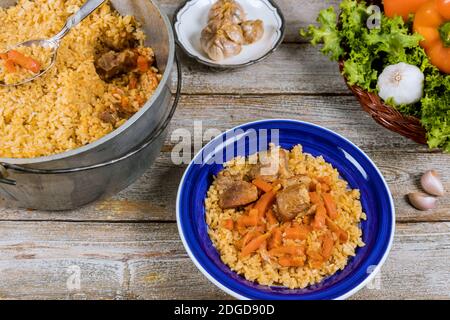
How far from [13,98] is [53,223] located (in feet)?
1.57

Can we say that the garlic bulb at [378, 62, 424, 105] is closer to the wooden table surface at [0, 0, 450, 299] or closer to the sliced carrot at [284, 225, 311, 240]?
the wooden table surface at [0, 0, 450, 299]

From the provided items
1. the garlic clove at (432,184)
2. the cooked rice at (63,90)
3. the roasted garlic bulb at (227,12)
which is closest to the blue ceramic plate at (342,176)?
the garlic clove at (432,184)

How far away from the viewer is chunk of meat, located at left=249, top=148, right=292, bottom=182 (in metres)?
1.81

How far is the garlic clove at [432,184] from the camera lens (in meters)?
1.95

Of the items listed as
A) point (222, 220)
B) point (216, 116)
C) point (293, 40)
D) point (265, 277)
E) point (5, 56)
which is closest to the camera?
point (265, 277)

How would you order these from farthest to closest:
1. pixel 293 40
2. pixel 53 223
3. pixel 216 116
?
pixel 293 40 → pixel 216 116 → pixel 53 223

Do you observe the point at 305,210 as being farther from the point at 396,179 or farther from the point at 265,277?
the point at 396,179

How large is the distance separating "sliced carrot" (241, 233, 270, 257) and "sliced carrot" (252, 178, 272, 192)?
171 mm

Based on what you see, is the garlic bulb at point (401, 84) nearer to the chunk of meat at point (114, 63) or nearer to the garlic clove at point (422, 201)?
the garlic clove at point (422, 201)

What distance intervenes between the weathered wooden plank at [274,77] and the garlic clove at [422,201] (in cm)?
57

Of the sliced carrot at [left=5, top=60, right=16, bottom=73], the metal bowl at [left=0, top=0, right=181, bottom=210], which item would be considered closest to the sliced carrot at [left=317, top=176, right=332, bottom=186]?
the metal bowl at [left=0, top=0, right=181, bottom=210]

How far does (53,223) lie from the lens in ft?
6.22

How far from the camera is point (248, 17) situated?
95.4 inches
